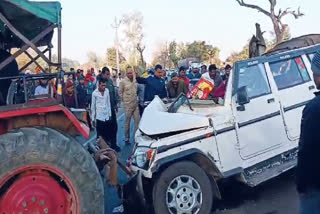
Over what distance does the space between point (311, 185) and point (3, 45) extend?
13.6 feet

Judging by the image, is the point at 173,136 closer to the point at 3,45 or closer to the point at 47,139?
the point at 47,139

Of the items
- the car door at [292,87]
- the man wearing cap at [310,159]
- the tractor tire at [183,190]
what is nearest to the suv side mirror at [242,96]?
the car door at [292,87]

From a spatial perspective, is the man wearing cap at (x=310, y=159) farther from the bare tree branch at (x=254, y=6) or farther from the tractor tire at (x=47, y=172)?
the bare tree branch at (x=254, y=6)

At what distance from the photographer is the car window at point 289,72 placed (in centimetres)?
597

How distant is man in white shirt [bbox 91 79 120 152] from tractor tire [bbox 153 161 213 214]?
428 cm

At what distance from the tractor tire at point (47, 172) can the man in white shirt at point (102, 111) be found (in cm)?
501

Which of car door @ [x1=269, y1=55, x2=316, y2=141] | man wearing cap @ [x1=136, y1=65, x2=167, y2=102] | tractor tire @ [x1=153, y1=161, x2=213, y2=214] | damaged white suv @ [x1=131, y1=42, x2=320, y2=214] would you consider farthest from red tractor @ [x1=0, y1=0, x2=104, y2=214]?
man wearing cap @ [x1=136, y1=65, x2=167, y2=102]

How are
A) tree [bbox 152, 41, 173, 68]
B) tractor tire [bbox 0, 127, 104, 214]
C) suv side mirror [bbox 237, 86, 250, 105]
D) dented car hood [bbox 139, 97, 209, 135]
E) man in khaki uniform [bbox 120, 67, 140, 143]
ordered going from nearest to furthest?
tractor tire [bbox 0, 127, 104, 214]
dented car hood [bbox 139, 97, 209, 135]
suv side mirror [bbox 237, 86, 250, 105]
man in khaki uniform [bbox 120, 67, 140, 143]
tree [bbox 152, 41, 173, 68]

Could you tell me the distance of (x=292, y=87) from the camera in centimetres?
601

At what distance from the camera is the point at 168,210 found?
482 centimetres

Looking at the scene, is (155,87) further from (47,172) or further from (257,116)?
(47,172)

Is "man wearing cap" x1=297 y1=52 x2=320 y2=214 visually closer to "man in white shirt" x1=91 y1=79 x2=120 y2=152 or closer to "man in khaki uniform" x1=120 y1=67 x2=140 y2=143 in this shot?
"man in white shirt" x1=91 y1=79 x2=120 y2=152

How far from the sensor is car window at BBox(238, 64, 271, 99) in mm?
5673

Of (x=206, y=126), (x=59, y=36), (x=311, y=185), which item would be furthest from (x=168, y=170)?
(x=311, y=185)
